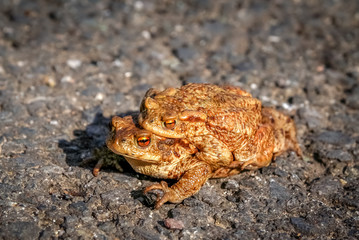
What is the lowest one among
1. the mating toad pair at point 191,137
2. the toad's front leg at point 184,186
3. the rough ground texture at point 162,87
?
the rough ground texture at point 162,87

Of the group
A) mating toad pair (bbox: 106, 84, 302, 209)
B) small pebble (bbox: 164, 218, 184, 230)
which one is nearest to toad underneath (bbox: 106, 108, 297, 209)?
mating toad pair (bbox: 106, 84, 302, 209)

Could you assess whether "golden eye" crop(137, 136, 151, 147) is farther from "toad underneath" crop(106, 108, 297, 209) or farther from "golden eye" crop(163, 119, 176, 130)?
"golden eye" crop(163, 119, 176, 130)

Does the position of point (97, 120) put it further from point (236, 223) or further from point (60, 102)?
point (236, 223)

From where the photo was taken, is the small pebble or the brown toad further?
the brown toad

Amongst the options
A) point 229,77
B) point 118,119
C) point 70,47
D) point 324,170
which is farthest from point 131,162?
point 70,47

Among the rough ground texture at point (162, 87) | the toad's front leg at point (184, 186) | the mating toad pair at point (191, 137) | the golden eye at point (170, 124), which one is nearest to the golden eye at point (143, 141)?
the mating toad pair at point (191, 137)

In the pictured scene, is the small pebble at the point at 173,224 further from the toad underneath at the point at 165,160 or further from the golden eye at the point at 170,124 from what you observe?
the golden eye at the point at 170,124
